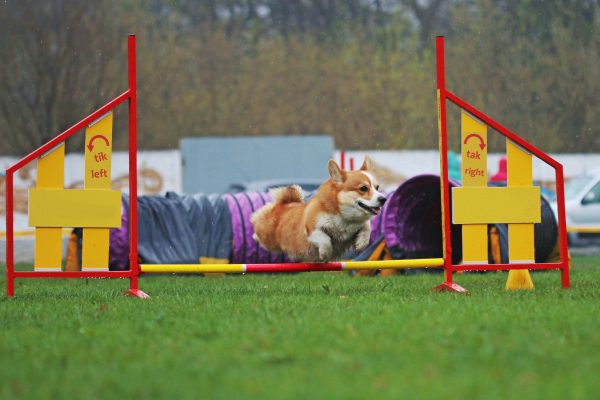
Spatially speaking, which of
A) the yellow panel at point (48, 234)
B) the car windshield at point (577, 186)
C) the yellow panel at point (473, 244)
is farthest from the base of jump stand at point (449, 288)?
the car windshield at point (577, 186)

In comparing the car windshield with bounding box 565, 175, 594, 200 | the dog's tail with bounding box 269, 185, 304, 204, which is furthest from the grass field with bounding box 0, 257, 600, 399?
the car windshield with bounding box 565, 175, 594, 200

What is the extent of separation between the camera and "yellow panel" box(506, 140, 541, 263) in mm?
6922

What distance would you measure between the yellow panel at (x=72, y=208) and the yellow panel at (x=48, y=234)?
0.18ft

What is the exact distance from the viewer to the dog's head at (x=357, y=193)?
6.70m

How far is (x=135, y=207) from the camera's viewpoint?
6785 millimetres

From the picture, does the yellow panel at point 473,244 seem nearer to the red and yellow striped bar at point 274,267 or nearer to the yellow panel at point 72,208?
the red and yellow striped bar at point 274,267

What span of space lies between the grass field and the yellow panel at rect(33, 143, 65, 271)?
24 centimetres

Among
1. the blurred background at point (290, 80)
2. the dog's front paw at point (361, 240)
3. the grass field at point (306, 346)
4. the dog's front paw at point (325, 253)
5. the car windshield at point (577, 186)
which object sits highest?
the blurred background at point (290, 80)

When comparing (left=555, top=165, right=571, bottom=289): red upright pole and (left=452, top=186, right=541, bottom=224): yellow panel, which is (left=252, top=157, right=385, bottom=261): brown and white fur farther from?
(left=555, top=165, right=571, bottom=289): red upright pole

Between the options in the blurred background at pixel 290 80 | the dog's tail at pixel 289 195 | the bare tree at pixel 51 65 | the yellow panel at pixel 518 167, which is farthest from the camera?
the blurred background at pixel 290 80

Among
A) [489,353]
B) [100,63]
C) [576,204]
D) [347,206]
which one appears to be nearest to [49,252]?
[347,206]

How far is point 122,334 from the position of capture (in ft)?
15.3

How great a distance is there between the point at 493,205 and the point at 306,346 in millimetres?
2980

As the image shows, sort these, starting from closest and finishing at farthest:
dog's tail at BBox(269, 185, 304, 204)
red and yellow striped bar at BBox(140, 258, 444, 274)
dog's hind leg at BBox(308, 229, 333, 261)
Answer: red and yellow striped bar at BBox(140, 258, 444, 274)
dog's hind leg at BBox(308, 229, 333, 261)
dog's tail at BBox(269, 185, 304, 204)
